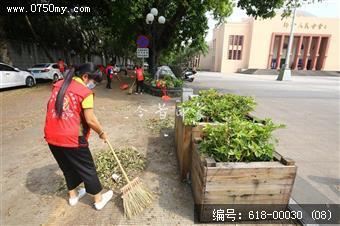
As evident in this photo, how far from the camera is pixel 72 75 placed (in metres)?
2.28

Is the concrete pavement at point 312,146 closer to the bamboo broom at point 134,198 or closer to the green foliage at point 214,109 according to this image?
the green foliage at point 214,109

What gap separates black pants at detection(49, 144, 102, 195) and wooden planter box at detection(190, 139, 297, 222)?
1.28 m

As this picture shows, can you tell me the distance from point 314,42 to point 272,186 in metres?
59.6

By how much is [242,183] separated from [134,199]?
1.31m

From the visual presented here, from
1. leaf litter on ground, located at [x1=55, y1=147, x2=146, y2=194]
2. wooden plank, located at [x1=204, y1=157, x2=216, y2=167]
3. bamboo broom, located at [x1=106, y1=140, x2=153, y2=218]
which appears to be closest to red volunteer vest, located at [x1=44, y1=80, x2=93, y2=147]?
bamboo broom, located at [x1=106, y1=140, x2=153, y2=218]

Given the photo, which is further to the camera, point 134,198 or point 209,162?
point 134,198

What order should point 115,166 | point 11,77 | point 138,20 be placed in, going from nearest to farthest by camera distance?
point 115,166
point 11,77
point 138,20

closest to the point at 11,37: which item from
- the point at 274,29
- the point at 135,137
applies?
the point at 135,137

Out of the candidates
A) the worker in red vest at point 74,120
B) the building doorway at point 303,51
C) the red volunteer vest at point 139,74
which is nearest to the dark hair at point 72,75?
the worker in red vest at point 74,120

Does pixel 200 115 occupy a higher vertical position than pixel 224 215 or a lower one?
higher

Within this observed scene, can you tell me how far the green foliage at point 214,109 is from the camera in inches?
132

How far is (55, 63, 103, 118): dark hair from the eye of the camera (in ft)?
7.16

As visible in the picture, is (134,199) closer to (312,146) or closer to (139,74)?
(312,146)

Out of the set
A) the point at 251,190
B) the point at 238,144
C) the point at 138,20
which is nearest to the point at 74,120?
the point at 238,144
